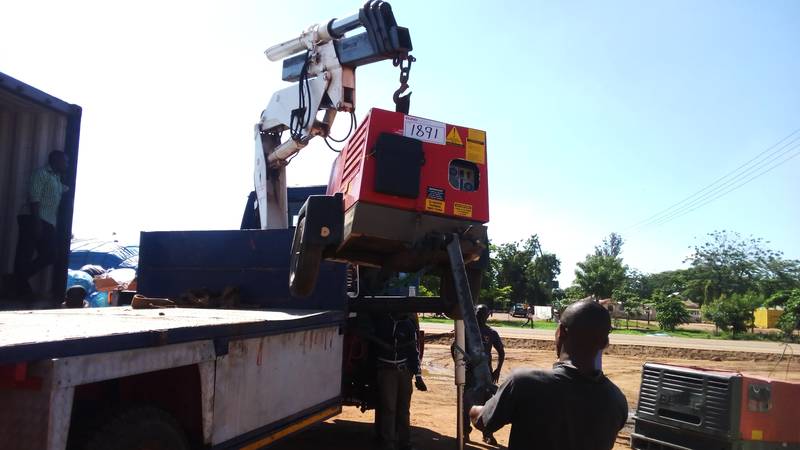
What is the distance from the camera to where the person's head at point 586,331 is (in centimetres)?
221

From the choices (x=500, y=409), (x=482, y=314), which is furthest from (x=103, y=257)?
(x=500, y=409)

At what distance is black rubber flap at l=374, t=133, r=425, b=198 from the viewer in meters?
4.04

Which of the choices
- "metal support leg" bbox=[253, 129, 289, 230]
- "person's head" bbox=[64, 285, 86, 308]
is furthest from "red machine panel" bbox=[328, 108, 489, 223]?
"person's head" bbox=[64, 285, 86, 308]

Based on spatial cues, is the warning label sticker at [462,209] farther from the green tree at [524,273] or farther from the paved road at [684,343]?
the green tree at [524,273]

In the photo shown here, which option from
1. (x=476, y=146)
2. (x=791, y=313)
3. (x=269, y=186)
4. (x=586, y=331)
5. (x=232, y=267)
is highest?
(x=269, y=186)

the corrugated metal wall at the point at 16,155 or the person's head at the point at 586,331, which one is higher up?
the corrugated metal wall at the point at 16,155

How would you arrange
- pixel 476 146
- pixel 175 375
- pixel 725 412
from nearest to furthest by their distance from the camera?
pixel 175 375
pixel 476 146
pixel 725 412

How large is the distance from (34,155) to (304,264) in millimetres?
2919

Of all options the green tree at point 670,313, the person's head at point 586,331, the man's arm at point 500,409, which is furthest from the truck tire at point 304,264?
the green tree at point 670,313

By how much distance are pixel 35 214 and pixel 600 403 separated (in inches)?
193

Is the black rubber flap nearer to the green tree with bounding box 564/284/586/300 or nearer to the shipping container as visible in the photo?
the shipping container

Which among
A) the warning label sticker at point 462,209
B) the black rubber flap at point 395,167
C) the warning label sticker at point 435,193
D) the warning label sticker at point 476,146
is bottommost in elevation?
the warning label sticker at point 462,209

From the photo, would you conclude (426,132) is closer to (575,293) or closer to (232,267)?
(232,267)

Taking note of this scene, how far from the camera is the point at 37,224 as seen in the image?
5176 millimetres
